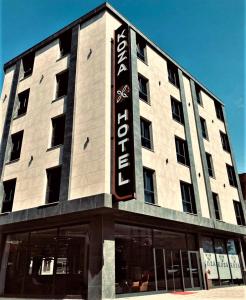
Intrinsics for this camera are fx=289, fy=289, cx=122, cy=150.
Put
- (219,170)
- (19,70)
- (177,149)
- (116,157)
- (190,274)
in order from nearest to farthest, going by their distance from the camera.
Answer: (116,157), (190,274), (177,149), (19,70), (219,170)

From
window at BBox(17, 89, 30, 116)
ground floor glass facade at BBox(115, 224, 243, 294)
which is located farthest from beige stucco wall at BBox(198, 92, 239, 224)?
window at BBox(17, 89, 30, 116)

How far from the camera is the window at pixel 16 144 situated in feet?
68.1

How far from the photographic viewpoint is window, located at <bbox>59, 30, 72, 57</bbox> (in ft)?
73.7

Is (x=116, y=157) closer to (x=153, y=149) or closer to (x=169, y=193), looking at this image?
(x=153, y=149)

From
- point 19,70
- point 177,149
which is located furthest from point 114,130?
point 19,70

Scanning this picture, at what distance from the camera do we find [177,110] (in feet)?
79.4

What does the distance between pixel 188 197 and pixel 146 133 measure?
586 cm

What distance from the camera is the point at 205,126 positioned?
27719 mm

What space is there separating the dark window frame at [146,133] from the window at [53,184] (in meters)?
5.63

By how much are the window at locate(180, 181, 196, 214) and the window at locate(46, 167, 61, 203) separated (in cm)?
869

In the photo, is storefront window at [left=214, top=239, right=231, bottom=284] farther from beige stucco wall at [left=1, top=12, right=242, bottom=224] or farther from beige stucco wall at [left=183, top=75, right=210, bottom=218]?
beige stucco wall at [left=183, top=75, right=210, bottom=218]

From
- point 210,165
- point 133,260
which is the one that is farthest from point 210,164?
point 133,260

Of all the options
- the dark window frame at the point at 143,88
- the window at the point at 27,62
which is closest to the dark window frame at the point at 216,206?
the dark window frame at the point at 143,88

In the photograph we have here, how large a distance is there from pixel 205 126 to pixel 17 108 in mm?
16995
